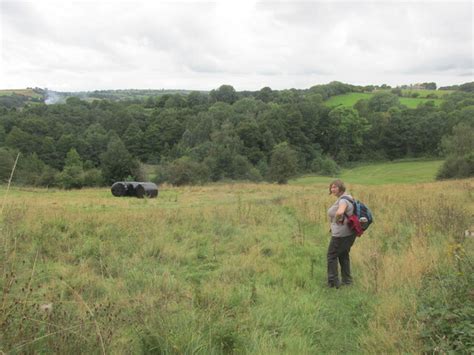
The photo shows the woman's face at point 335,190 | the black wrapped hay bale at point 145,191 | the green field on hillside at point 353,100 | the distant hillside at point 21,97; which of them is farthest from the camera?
the distant hillside at point 21,97

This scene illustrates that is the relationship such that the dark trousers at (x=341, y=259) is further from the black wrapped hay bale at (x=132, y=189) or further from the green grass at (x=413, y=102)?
the green grass at (x=413, y=102)

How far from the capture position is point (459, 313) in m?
3.37

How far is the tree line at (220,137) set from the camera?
57.1 m

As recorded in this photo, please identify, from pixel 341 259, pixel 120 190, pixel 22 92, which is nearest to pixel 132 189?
pixel 120 190

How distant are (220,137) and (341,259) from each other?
209ft

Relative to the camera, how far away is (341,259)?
582 centimetres

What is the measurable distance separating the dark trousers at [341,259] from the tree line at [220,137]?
44377 millimetres

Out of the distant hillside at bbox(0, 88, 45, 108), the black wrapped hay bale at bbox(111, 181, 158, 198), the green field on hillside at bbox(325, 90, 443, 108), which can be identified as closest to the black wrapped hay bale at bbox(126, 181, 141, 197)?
the black wrapped hay bale at bbox(111, 181, 158, 198)

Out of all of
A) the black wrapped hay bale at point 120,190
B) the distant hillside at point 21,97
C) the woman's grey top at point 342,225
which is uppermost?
the distant hillside at point 21,97

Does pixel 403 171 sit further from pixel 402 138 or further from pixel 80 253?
pixel 80 253

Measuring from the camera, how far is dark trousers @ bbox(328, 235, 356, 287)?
565cm

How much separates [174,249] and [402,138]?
253 feet

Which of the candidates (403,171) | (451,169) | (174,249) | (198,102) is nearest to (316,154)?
(403,171)

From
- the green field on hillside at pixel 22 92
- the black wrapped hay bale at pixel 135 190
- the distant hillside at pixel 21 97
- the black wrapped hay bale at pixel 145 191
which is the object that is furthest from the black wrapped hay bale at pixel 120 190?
the green field on hillside at pixel 22 92
